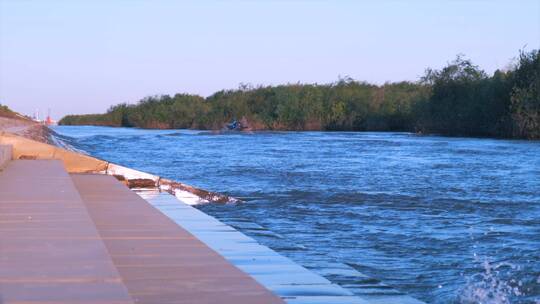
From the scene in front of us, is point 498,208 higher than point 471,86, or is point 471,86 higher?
point 471,86

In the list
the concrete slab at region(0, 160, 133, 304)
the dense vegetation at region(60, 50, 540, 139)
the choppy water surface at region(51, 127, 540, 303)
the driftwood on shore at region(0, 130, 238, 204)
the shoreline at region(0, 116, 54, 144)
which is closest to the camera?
the concrete slab at region(0, 160, 133, 304)

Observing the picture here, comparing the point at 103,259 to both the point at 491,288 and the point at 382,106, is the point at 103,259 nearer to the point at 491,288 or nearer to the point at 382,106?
the point at 491,288

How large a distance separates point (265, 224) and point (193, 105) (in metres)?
94.1

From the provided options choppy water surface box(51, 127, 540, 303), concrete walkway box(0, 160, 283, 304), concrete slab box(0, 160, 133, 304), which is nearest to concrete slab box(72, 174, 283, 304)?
concrete walkway box(0, 160, 283, 304)

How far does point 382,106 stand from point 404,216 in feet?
213

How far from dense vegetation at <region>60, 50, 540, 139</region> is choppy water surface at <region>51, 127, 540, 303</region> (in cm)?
2242

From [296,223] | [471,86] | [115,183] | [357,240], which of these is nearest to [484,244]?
[357,240]

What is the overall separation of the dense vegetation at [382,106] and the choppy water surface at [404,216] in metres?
22.4

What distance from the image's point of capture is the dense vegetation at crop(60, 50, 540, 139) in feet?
162

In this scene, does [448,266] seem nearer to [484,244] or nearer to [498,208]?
[484,244]

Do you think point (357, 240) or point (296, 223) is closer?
point (357, 240)

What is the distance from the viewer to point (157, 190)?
14906 millimetres

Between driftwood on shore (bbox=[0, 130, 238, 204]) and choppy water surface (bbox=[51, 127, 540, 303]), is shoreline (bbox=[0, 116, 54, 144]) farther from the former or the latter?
driftwood on shore (bbox=[0, 130, 238, 204])

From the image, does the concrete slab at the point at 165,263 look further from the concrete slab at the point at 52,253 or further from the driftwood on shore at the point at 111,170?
the driftwood on shore at the point at 111,170
